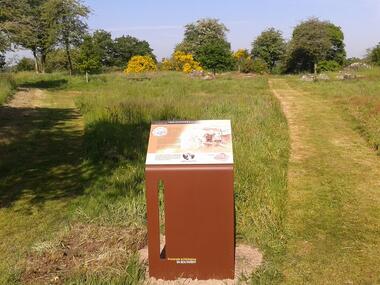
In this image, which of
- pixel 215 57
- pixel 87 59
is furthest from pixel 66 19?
pixel 215 57

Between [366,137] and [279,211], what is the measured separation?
6248 millimetres

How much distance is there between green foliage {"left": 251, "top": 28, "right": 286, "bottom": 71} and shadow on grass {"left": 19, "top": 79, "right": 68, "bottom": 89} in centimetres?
3512

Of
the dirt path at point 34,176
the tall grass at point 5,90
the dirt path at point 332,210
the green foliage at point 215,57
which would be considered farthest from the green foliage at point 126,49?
the dirt path at point 332,210

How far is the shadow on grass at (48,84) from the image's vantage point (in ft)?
86.2

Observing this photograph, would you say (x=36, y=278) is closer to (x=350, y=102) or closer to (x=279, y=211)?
(x=279, y=211)

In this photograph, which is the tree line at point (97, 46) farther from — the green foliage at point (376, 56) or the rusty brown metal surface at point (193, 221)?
the rusty brown metal surface at point (193, 221)

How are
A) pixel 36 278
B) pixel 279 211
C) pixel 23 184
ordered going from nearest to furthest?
1. pixel 36 278
2. pixel 279 211
3. pixel 23 184

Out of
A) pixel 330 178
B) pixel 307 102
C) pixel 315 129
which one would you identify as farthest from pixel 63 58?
pixel 330 178

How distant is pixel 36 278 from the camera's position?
4.40m

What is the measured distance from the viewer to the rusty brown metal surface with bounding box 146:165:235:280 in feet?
13.8

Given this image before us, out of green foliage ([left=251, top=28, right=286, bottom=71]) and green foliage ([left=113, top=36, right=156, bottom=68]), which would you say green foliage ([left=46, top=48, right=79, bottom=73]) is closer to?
green foliage ([left=113, top=36, right=156, bottom=68])

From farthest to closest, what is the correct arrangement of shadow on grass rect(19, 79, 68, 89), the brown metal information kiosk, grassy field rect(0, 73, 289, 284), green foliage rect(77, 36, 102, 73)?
green foliage rect(77, 36, 102, 73) < shadow on grass rect(19, 79, 68, 89) < grassy field rect(0, 73, 289, 284) < the brown metal information kiosk

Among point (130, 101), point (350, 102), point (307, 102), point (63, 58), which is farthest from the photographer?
point (63, 58)

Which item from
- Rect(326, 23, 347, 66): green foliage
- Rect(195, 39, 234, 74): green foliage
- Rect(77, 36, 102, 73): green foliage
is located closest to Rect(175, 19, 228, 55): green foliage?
Rect(326, 23, 347, 66): green foliage
